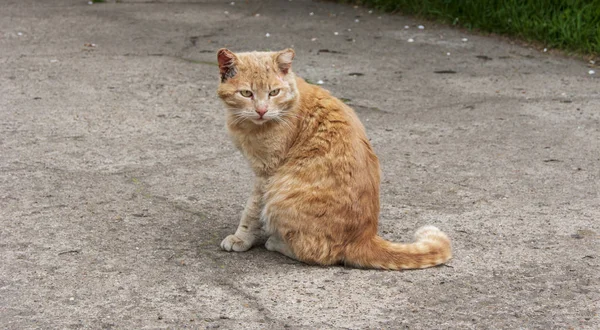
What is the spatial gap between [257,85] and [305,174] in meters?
0.48

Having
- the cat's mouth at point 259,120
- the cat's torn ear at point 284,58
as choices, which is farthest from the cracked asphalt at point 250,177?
the cat's torn ear at point 284,58

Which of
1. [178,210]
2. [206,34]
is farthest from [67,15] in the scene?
[178,210]

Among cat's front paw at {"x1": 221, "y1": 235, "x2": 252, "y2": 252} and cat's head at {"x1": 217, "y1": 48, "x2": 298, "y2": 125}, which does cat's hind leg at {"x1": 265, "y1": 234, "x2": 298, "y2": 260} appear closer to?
cat's front paw at {"x1": 221, "y1": 235, "x2": 252, "y2": 252}

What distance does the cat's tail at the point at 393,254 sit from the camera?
3820 millimetres

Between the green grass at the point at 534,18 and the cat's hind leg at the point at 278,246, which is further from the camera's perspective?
the green grass at the point at 534,18

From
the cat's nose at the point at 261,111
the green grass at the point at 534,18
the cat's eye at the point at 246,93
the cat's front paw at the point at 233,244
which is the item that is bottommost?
the cat's front paw at the point at 233,244

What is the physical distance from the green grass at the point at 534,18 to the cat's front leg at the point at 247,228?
4932mm

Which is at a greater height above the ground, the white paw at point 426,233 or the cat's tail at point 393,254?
the white paw at point 426,233

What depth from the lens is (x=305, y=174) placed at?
3.90m

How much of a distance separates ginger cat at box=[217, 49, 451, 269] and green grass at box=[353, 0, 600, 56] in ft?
15.3

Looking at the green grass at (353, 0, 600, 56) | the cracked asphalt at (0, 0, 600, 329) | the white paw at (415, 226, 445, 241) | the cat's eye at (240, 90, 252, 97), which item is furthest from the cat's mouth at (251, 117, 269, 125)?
the green grass at (353, 0, 600, 56)

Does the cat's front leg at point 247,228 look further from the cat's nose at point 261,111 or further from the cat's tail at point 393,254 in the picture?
the cat's tail at point 393,254

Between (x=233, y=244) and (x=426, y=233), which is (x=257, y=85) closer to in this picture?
(x=233, y=244)

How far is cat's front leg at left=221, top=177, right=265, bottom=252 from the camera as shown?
402 centimetres
